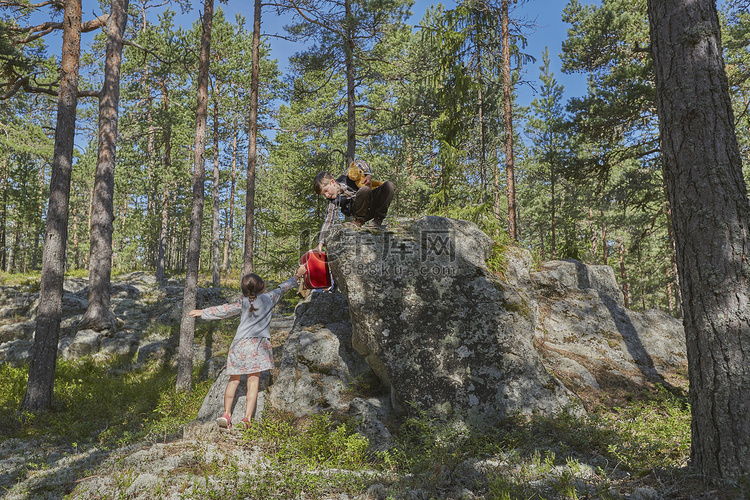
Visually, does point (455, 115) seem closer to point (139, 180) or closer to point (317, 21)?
point (317, 21)

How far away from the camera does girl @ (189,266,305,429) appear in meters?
4.99

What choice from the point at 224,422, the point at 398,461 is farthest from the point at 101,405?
the point at 398,461

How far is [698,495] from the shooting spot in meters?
2.83

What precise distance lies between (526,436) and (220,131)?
24490 millimetres

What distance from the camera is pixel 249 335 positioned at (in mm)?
5195

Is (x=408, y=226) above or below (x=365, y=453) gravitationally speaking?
above

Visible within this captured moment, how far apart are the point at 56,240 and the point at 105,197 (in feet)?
15.2

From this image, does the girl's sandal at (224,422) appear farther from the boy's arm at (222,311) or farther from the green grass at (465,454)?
the boy's arm at (222,311)

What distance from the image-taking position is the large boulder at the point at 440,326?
15.4 ft

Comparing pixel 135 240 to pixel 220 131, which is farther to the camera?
pixel 135 240

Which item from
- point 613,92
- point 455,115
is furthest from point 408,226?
point 613,92

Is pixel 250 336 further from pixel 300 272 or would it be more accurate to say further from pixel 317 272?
pixel 317 272

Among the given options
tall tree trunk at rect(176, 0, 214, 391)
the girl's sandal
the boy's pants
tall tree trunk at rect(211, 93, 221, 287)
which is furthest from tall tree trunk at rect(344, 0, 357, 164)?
tall tree trunk at rect(211, 93, 221, 287)

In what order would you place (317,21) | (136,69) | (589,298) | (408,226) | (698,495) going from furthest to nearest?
(136,69) → (317,21) → (589,298) → (408,226) → (698,495)
